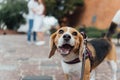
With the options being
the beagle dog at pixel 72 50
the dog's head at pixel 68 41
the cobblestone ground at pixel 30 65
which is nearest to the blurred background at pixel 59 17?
the cobblestone ground at pixel 30 65

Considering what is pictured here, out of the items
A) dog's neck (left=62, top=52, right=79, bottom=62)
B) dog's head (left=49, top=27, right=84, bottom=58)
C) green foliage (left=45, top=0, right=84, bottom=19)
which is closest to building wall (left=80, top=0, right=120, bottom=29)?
green foliage (left=45, top=0, right=84, bottom=19)

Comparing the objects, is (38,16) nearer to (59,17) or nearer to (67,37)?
(67,37)

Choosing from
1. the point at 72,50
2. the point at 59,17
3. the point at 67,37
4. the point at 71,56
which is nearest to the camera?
the point at 67,37

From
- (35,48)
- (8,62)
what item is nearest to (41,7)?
(35,48)

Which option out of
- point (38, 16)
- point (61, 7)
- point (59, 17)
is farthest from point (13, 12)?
point (38, 16)

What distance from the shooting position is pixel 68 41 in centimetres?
557

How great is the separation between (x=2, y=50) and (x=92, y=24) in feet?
37.9

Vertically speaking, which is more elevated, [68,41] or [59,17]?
[68,41]

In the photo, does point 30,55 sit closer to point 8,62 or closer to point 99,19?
point 8,62

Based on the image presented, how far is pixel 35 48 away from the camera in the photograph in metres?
13.8

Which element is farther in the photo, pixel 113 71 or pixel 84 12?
pixel 84 12

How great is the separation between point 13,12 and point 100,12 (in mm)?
5172

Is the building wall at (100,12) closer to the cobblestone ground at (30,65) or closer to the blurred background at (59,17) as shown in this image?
the blurred background at (59,17)

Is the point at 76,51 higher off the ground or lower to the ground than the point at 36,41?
higher
